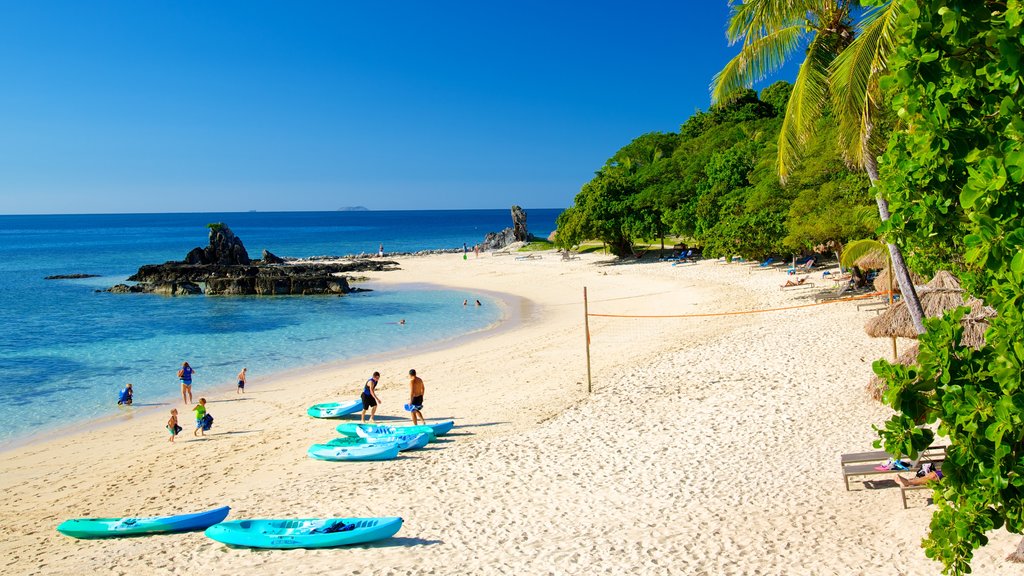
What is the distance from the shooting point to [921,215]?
13.3 feet

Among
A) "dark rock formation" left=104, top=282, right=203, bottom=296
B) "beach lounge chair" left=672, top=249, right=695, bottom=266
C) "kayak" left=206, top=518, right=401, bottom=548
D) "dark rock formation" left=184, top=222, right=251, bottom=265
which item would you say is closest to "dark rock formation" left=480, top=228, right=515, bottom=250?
"dark rock formation" left=184, top=222, right=251, bottom=265

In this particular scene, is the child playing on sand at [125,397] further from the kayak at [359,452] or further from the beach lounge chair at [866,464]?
the beach lounge chair at [866,464]

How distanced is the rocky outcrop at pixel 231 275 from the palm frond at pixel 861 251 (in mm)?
31283

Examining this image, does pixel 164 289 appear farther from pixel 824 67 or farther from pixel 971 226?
pixel 971 226

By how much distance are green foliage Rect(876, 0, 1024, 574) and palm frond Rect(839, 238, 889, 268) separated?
1526 centimetres

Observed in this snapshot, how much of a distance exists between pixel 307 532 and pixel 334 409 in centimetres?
737

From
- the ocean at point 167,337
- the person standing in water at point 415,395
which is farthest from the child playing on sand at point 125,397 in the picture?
the person standing in water at point 415,395

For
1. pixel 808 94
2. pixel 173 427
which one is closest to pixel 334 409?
pixel 173 427

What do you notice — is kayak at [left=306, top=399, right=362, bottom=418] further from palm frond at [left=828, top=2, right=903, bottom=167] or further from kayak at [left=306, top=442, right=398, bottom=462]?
palm frond at [left=828, top=2, right=903, bottom=167]

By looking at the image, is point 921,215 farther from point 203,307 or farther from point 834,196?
point 203,307

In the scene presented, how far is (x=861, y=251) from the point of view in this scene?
61.4 feet

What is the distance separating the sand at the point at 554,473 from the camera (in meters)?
7.71

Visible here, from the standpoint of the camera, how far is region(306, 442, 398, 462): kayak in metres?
12.0


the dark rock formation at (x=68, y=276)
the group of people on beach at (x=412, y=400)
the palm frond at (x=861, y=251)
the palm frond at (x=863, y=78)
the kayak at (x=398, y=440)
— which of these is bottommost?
the kayak at (x=398, y=440)
